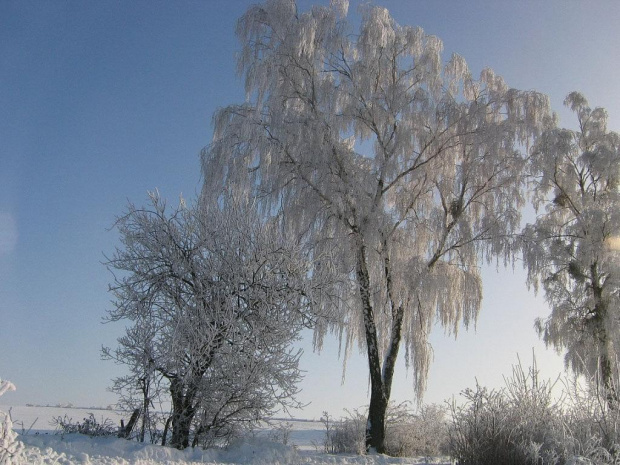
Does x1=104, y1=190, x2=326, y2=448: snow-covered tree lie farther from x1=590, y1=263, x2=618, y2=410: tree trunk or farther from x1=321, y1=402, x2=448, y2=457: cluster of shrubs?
x1=590, y1=263, x2=618, y2=410: tree trunk

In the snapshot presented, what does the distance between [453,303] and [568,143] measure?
5.63 m

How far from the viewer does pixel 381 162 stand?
469 inches

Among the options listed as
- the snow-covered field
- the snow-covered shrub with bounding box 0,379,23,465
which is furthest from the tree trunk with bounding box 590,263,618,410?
the snow-covered shrub with bounding box 0,379,23,465

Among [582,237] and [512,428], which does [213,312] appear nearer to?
[512,428]

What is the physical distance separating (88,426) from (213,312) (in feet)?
7.00

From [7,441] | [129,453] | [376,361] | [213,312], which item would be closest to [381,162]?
[376,361]

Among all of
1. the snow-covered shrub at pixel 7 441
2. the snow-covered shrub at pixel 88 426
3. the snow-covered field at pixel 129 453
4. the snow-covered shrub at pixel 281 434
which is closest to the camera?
the snow-covered shrub at pixel 7 441

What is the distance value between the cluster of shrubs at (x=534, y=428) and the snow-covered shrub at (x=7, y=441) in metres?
5.15

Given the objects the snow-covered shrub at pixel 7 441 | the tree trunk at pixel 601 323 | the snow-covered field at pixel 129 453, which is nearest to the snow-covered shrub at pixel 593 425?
the snow-covered field at pixel 129 453

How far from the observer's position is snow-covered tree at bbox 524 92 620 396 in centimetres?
1436

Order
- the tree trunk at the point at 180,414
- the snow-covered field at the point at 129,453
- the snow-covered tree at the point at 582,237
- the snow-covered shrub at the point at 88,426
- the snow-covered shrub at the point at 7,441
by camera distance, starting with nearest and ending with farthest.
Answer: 1. the snow-covered shrub at the point at 7,441
2. the snow-covered field at the point at 129,453
3. the snow-covered shrub at the point at 88,426
4. the tree trunk at the point at 180,414
5. the snow-covered tree at the point at 582,237

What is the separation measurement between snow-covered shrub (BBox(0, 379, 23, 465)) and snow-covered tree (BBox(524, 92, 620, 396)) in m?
12.5

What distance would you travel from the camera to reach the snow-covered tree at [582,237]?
1436 cm

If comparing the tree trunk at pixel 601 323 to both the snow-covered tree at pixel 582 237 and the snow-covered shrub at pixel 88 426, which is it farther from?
the snow-covered shrub at pixel 88 426
